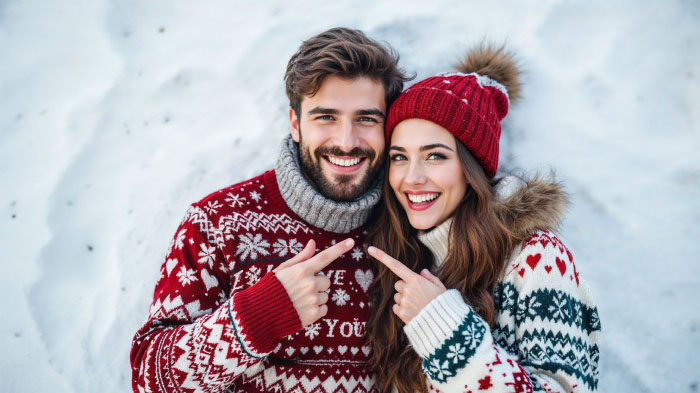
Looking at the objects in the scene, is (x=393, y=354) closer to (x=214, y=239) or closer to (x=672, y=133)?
(x=214, y=239)

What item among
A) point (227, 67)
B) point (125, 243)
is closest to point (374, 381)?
point (125, 243)

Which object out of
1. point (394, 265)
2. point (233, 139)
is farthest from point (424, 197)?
point (233, 139)

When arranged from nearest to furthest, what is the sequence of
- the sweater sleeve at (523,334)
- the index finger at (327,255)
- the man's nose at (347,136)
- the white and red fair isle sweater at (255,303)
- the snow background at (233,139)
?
1. the sweater sleeve at (523,334)
2. the white and red fair isle sweater at (255,303)
3. the index finger at (327,255)
4. the man's nose at (347,136)
5. the snow background at (233,139)

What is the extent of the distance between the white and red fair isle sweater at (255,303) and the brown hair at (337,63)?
1.14ft

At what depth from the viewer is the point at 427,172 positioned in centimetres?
213

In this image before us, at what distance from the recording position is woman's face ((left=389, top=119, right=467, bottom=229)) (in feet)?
6.95

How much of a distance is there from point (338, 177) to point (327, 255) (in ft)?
1.51

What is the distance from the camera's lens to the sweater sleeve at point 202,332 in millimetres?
1817

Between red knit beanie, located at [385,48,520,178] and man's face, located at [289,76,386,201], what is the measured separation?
4.6 inches

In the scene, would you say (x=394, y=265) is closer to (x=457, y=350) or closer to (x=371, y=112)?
(x=457, y=350)

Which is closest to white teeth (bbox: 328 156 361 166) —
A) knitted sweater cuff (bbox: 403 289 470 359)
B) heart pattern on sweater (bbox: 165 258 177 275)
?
knitted sweater cuff (bbox: 403 289 470 359)

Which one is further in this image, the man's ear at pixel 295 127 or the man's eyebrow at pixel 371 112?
the man's ear at pixel 295 127

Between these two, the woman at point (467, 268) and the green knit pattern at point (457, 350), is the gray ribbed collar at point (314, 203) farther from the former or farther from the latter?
the green knit pattern at point (457, 350)

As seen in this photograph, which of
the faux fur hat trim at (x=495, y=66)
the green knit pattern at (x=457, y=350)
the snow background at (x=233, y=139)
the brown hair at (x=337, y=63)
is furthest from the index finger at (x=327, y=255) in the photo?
the faux fur hat trim at (x=495, y=66)
